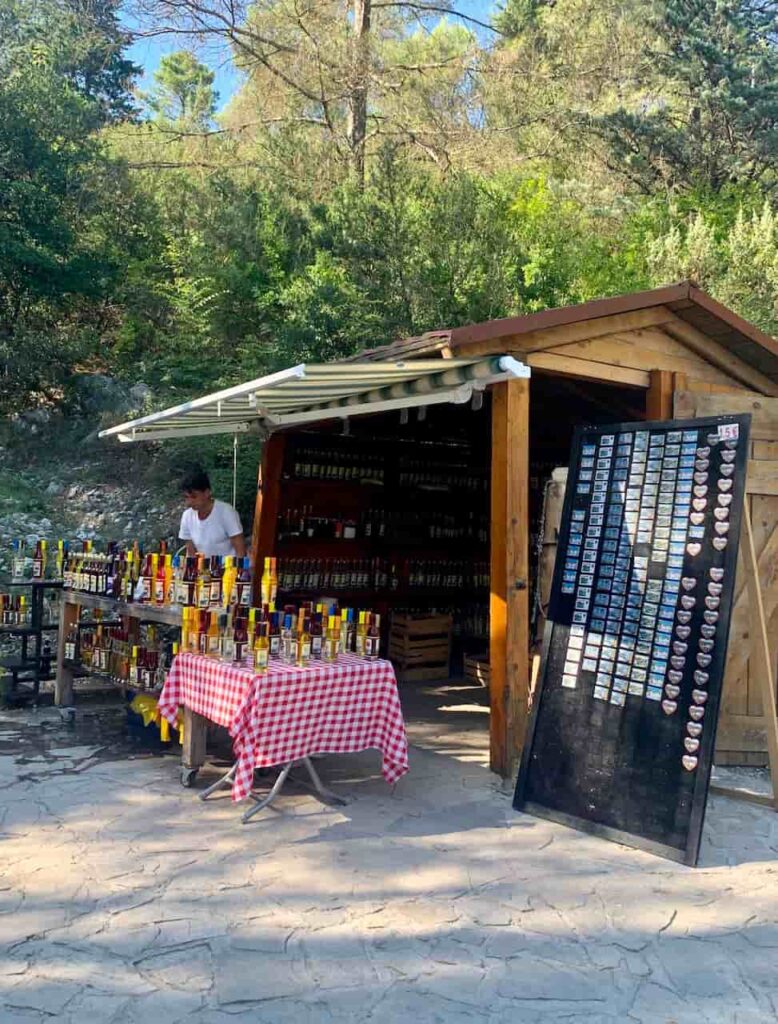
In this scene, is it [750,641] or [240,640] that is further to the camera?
[750,641]

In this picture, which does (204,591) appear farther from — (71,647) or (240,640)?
(71,647)

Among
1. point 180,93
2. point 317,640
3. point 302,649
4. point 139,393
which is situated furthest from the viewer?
point 180,93

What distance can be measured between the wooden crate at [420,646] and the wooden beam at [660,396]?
3499 mm

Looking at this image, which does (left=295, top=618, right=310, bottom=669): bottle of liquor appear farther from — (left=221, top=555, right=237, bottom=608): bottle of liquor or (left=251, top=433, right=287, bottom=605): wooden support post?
(left=251, top=433, right=287, bottom=605): wooden support post

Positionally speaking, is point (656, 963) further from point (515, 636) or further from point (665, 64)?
point (665, 64)

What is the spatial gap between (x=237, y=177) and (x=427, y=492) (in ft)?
34.9

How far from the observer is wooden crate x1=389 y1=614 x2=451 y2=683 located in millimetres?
8852

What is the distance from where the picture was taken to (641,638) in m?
4.57

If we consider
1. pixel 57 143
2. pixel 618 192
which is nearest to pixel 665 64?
pixel 618 192

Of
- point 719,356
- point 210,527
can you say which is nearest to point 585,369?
point 719,356

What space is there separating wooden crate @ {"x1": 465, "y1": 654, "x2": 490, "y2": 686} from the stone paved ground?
124 inches

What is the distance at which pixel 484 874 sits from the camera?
13.2 feet

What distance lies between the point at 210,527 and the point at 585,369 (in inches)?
120

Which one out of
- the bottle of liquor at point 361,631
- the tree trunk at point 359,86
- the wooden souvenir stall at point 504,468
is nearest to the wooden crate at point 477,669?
the wooden souvenir stall at point 504,468
